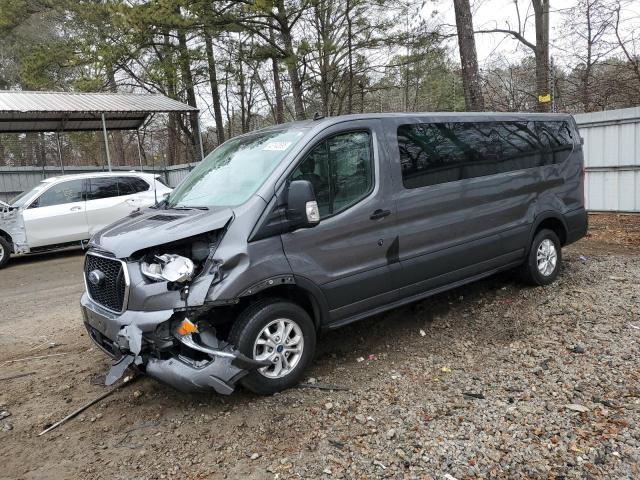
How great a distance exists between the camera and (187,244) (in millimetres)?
3441

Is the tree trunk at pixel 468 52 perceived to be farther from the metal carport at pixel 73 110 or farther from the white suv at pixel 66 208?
the metal carport at pixel 73 110

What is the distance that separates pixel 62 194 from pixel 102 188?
0.78 metres

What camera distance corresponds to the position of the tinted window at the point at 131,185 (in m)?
10.7

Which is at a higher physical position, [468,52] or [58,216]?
[468,52]

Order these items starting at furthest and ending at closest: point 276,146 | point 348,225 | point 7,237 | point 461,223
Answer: point 7,237 < point 461,223 < point 276,146 < point 348,225

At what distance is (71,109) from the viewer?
562 inches

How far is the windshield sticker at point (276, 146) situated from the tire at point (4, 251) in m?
8.12

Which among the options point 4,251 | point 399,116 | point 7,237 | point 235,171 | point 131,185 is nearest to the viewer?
point 235,171

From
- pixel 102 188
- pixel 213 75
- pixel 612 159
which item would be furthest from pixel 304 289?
pixel 213 75

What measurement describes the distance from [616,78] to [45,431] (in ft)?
42.9

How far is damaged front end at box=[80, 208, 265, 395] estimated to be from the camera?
127 inches

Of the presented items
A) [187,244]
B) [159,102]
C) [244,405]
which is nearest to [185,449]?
[244,405]

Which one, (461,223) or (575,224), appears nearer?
(461,223)

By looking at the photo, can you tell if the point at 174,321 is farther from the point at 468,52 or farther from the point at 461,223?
the point at 468,52
